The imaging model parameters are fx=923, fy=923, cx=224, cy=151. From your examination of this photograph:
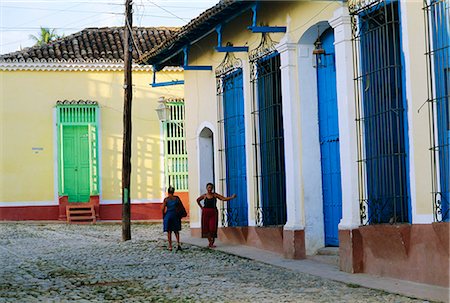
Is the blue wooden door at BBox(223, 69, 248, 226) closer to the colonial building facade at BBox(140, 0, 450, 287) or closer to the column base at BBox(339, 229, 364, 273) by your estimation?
the colonial building facade at BBox(140, 0, 450, 287)

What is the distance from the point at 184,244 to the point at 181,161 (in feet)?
34.5

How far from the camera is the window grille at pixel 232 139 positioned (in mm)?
17469

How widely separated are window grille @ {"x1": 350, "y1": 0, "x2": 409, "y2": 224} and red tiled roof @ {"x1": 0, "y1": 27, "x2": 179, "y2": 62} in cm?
1650

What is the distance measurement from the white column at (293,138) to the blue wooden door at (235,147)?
2.78 metres

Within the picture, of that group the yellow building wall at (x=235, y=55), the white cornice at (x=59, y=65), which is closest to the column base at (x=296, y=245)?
the yellow building wall at (x=235, y=55)

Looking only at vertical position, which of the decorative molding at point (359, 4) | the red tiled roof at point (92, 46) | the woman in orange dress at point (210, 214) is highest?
the red tiled roof at point (92, 46)

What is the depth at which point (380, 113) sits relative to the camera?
1174cm

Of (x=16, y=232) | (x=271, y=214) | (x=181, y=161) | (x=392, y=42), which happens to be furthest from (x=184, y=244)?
(x=181, y=161)

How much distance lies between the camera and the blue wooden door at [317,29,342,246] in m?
13.9

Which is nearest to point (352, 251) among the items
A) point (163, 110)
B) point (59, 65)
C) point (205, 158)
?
point (205, 158)

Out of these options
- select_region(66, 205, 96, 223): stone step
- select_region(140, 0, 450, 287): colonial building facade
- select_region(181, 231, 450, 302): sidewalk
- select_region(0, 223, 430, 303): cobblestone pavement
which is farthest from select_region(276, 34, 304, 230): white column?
select_region(66, 205, 96, 223): stone step

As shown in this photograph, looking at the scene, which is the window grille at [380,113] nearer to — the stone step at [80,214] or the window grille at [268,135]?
the window grille at [268,135]

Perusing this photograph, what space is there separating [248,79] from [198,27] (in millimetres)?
1383

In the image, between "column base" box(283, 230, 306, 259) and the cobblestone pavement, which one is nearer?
the cobblestone pavement
